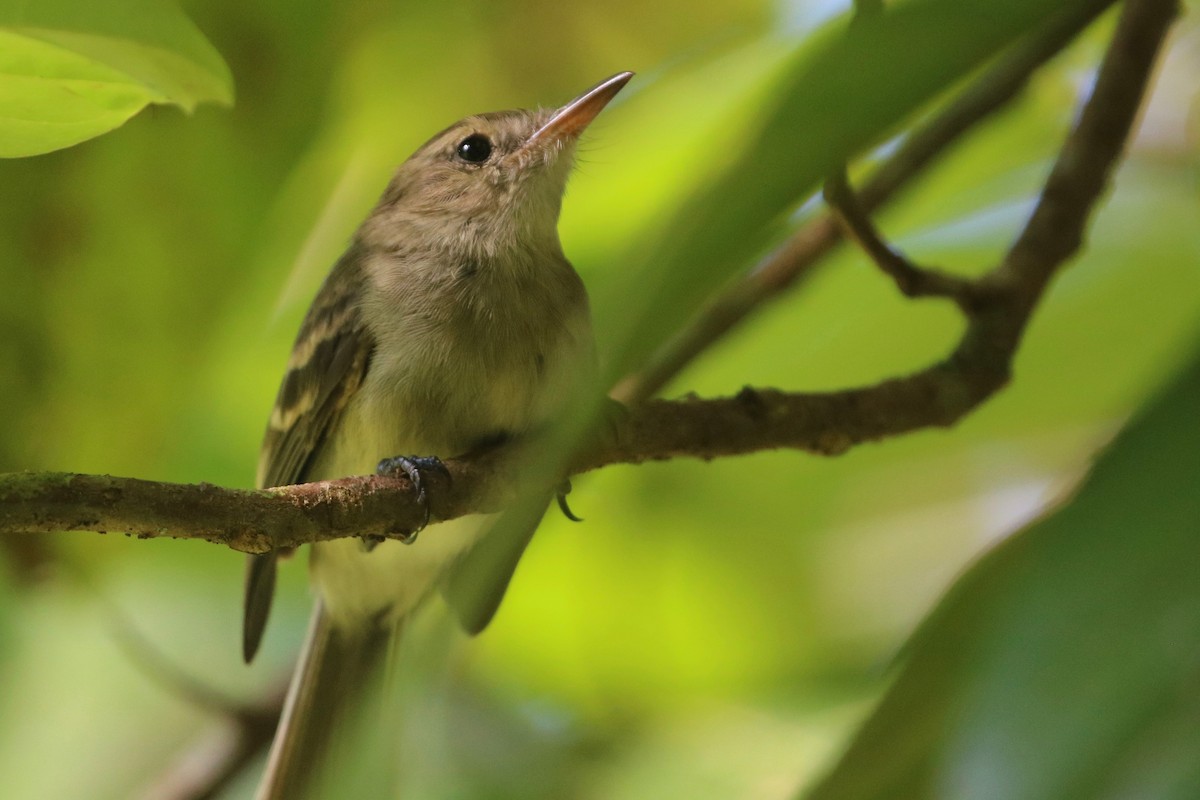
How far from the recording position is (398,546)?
209 cm

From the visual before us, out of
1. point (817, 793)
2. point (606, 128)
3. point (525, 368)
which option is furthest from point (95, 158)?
point (817, 793)

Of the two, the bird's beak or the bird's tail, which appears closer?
the bird's beak

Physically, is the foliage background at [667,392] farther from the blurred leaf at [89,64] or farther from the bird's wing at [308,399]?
the blurred leaf at [89,64]

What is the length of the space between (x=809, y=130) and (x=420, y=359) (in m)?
1.17

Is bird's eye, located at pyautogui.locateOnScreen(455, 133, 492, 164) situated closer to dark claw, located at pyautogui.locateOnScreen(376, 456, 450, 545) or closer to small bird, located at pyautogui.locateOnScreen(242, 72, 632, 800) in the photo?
small bird, located at pyautogui.locateOnScreen(242, 72, 632, 800)

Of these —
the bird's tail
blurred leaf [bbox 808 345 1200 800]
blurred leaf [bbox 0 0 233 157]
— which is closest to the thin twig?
blurred leaf [bbox 808 345 1200 800]

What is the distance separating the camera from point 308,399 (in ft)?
6.23

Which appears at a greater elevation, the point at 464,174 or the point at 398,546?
the point at 464,174

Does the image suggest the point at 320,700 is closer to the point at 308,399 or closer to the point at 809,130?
the point at 308,399

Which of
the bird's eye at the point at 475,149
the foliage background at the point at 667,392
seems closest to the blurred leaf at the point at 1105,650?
the foliage background at the point at 667,392

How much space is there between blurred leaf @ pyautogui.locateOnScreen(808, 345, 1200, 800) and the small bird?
90 cm

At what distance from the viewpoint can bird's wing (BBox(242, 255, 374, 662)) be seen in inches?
73.1

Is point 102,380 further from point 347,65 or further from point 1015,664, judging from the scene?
point 1015,664

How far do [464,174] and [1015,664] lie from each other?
5.44 feet
